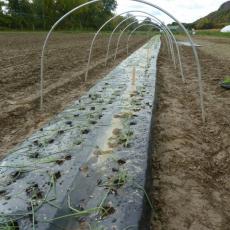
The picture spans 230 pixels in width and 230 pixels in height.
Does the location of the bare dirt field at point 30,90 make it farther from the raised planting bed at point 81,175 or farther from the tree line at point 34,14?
the tree line at point 34,14

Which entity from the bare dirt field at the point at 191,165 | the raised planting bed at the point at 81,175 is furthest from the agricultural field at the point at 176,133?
the raised planting bed at the point at 81,175

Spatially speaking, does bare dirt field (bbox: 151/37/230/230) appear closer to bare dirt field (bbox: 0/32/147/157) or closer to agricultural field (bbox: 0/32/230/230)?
agricultural field (bbox: 0/32/230/230)

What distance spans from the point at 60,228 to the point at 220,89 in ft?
18.0

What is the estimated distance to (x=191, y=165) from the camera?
3.49 meters

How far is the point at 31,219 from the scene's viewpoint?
227cm

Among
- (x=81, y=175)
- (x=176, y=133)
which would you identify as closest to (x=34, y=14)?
(x=176, y=133)

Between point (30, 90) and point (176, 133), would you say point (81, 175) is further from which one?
point (30, 90)

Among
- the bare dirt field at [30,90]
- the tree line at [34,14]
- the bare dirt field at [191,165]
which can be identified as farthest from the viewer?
the tree line at [34,14]

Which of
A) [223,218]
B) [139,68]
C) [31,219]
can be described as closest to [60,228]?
[31,219]

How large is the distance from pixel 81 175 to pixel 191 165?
47.9 inches

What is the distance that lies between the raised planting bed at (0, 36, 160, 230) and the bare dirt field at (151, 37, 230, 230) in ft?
0.74

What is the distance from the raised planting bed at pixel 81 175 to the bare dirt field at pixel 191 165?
227mm

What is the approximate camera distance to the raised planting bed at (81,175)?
7.54 feet

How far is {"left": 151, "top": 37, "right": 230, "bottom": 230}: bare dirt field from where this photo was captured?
104 inches
